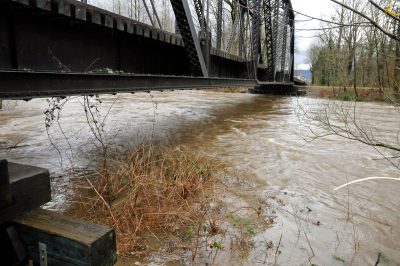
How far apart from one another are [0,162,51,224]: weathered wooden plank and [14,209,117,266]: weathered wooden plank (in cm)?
4

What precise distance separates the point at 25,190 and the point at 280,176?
153 inches

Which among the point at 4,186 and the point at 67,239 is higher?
the point at 4,186

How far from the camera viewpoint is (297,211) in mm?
3438

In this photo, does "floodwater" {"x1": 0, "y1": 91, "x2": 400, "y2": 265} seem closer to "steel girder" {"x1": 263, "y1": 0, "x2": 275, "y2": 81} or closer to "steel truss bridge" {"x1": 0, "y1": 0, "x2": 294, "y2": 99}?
"steel truss bridge" {"x1": 0, "y1": 0, "x2": 294, "y2": 99}

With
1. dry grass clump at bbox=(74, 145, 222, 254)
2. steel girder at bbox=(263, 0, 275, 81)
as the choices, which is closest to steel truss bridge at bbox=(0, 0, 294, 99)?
dry grass clump at bbox=(74, 145, 222, 254)

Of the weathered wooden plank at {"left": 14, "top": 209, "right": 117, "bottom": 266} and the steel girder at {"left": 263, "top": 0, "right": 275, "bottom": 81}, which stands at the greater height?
the steel girder at {"left": 263, "top": 0, "right": 275, "bottom": 81}

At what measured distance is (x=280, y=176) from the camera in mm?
4656

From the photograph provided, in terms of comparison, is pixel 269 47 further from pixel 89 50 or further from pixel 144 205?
pixel 144 205

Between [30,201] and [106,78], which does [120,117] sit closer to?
[106,78]

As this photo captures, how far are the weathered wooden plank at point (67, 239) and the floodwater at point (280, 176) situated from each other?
1.53 metres

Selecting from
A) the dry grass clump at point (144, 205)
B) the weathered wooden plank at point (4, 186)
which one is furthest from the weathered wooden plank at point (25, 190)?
the dry grass clump at point (144, 205)

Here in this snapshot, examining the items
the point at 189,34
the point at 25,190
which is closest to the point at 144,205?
the point at 25,190

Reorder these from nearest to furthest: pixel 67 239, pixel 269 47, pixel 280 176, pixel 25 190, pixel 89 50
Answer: pixel 67 239, pixel 25 190, pixel 280 176, pixel 89 50, pixel 269 47

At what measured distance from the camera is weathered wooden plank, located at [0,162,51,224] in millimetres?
1176
